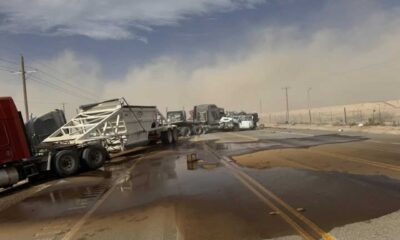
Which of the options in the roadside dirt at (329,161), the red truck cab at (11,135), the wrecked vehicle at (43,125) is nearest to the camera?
the roadside dirt at (329,161)

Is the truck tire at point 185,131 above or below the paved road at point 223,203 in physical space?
above

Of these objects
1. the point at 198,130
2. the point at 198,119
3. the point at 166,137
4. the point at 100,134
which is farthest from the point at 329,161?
the point at 198,119

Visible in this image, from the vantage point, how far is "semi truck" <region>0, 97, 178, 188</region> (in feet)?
58.3

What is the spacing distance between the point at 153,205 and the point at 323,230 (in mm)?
4563

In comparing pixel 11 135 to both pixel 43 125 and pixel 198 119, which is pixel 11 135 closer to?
pixel 43 125

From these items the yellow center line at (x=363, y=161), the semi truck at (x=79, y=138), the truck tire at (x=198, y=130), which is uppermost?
the semi truck at (x=79, y=138)

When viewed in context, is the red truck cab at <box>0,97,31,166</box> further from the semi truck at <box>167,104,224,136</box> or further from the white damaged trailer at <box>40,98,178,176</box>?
the semi truck at <box>167,104,224,136</box>

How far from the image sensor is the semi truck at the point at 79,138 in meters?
17.8

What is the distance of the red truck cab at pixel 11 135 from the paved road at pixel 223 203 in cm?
123

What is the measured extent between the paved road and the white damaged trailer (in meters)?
1.97

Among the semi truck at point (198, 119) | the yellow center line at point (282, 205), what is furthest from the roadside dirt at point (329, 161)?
the semi truck at point (198, 119)

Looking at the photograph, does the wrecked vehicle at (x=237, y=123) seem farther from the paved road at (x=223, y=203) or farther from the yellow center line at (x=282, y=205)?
the yellow center line at (x=282, y=205)

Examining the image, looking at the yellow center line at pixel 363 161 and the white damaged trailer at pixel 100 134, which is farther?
the white damaged trailer at pixel 100 134

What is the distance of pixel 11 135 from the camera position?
17.8 meters
